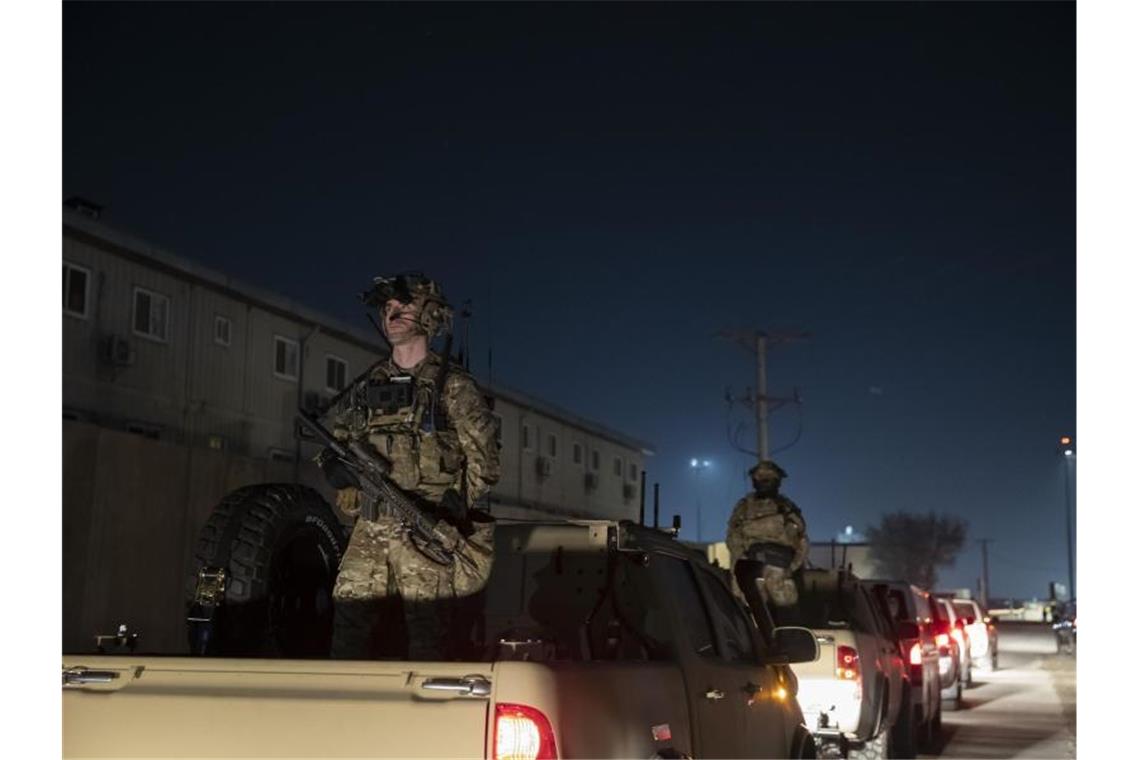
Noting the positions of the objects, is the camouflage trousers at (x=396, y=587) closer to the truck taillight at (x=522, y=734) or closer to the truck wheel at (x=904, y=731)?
the truck taillight at (x=522, y=734)

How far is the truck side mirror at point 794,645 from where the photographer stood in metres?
6.48

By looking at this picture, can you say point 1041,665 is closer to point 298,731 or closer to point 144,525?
point 144,525

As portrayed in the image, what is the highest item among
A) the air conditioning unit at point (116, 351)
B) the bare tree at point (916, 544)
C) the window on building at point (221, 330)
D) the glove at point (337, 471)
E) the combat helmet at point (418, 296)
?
the window on building at point (221, 330)

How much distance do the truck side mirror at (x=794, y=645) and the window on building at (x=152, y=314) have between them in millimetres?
18685

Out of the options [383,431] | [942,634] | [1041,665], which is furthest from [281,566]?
[1041,665]

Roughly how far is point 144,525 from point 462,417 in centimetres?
1450

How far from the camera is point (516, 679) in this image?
3799mm

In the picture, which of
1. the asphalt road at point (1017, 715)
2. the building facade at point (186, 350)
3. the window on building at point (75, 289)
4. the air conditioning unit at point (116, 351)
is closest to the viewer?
the asphalt road at point (1017, 715)

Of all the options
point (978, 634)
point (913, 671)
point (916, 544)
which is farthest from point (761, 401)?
point (916, 544)

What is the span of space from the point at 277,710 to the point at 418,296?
264cm

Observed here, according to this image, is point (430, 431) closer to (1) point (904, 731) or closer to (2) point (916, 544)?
(1) point (904, 731)

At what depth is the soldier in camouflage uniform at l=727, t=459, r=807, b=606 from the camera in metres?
13.2

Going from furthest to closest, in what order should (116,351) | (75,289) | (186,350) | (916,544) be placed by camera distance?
(916,544)
(186,350)
(116,351)
(75,289)

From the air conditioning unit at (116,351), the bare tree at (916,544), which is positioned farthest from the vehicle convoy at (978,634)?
the bare tree at (916,544)
